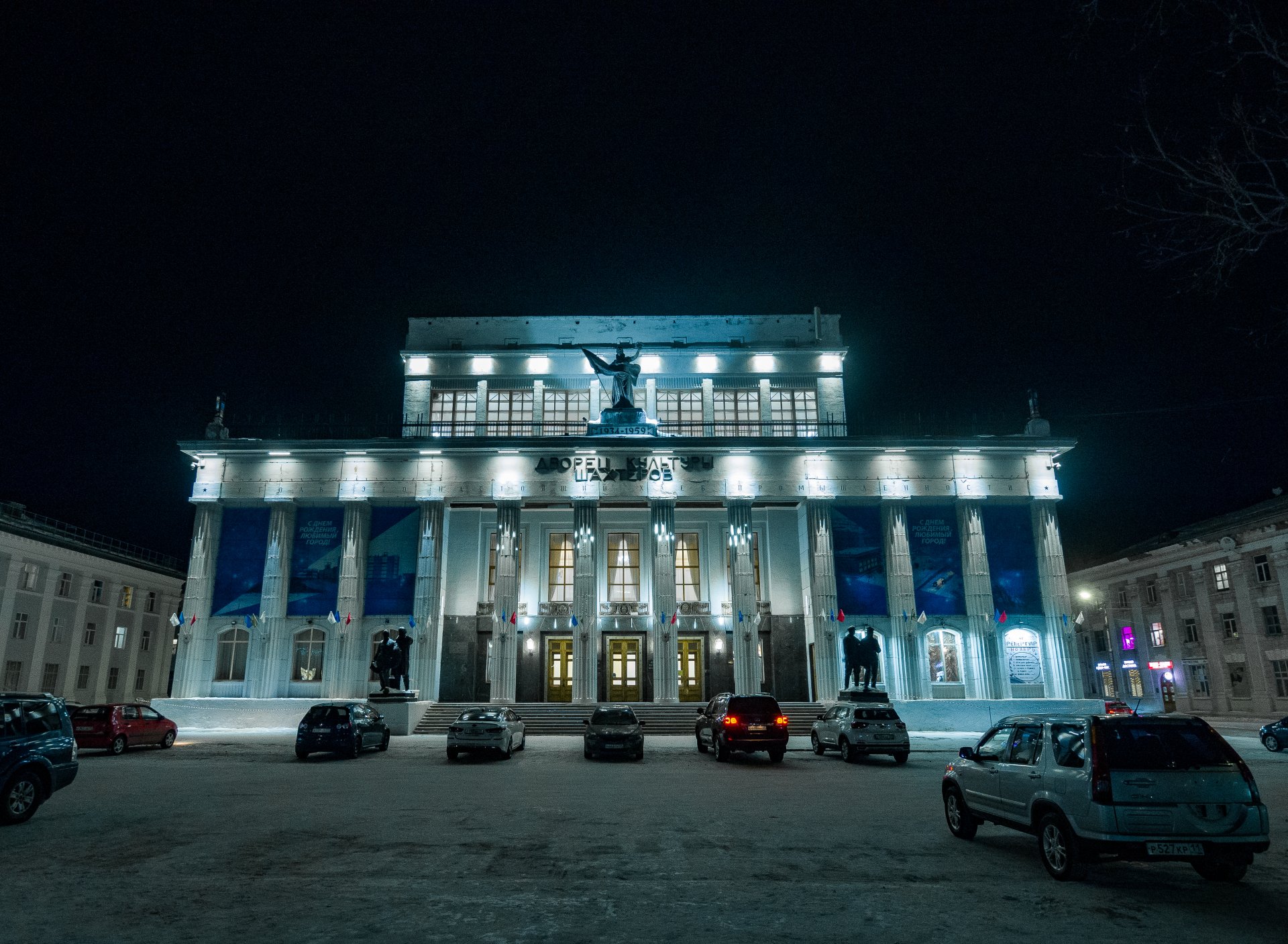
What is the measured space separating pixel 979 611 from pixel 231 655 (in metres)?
34.2

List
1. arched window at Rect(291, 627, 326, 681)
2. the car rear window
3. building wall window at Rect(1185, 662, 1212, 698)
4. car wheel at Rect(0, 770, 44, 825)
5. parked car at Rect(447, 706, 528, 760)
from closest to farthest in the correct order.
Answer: the car rear window < car wheel at Rect(0, 770, 44, 825) < parked car at Rect(447, 706, 528, 760) < arched window at Rect(291, 627, 326, 681) < building wall window at Rect(1185, 662, 1212, 698)

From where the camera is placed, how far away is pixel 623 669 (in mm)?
39281

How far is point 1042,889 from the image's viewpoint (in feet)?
26.0

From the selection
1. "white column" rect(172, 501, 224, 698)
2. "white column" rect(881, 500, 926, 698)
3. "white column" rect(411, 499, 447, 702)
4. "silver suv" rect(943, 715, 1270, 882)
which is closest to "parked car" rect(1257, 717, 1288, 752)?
"white column" rect(881, 500, 926, 698)

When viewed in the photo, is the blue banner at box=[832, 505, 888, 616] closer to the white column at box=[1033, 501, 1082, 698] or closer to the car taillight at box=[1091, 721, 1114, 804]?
the white column at box=[1033, 501, 1082, 698]

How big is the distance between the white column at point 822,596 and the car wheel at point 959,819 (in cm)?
2544

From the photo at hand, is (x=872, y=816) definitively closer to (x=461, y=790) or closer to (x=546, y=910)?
(x=546, y=910)

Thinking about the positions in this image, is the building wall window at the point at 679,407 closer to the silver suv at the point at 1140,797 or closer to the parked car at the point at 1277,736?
the parked car at the point at 1277,736

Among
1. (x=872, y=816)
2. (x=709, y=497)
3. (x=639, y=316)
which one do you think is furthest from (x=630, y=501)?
(x=872, y=816)

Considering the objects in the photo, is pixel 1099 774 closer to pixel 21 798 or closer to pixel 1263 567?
pixel 21 798

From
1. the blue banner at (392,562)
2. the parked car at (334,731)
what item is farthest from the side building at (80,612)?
the parked car at (334,731)

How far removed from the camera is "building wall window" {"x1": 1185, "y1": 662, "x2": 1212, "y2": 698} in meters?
45.5

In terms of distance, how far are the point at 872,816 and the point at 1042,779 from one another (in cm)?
403

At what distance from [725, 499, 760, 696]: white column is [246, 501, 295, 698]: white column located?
2031 cm
